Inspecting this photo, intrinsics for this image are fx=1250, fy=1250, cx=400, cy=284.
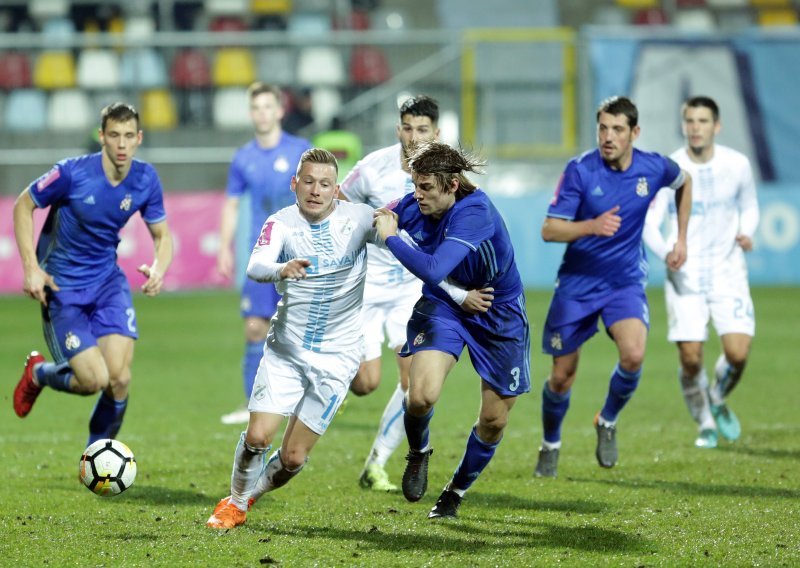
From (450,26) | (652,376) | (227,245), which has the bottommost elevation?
(652,376)

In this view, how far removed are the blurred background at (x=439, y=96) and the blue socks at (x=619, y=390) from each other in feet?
40.7

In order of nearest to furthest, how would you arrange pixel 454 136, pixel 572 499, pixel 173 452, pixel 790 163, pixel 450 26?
1. pixel 572 499
2. pixel 173 452
3. pixel 454 136
4. pixel 790 163
5. pixel 450 26

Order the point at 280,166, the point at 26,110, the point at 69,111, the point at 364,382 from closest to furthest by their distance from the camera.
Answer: the point at 364,382
the point at 280,166
the point at 69,111
the point at 26,110

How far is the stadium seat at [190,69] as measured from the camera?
21031mm

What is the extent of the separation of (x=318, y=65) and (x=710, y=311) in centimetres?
→ 1314

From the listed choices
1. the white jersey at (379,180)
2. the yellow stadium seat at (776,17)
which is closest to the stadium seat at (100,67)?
the yellow stadium seat at (776,17)

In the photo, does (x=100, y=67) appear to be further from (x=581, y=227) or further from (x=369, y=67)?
(x=581, y=227)

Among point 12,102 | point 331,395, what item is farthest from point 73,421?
point 12,102

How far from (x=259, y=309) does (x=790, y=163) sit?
13.9 m

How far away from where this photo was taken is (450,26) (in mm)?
24828

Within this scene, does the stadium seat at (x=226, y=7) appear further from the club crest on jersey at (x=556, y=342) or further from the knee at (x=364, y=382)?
the club crest on jersey at (x=556, y=342)

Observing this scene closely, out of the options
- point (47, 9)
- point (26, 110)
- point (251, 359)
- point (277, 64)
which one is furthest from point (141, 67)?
point (251, 359)

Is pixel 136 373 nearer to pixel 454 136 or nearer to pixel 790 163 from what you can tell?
pixel 454 136

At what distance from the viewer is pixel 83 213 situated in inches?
292
